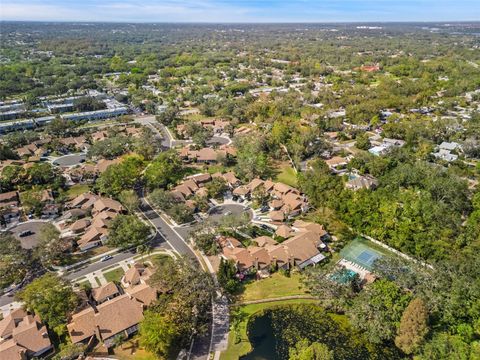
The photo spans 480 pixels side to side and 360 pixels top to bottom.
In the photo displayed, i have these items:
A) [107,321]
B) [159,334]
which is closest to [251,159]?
[107,321]

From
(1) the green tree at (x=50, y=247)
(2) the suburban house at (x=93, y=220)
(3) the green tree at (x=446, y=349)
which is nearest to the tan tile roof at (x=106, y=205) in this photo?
(2) the suburban house at (x=93, y=220)

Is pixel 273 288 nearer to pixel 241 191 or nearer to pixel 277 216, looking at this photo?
pixel 277 216

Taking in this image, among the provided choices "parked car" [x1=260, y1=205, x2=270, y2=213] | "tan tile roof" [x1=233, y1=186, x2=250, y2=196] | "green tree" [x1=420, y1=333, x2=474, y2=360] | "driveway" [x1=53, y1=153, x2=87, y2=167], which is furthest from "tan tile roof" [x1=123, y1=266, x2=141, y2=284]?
"driveway" [x1=53, y1=153, x2=87, y2=167]

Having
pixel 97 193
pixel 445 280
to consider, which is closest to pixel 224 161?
pixel 97 193

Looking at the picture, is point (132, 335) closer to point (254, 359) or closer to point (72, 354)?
point (72, 354)

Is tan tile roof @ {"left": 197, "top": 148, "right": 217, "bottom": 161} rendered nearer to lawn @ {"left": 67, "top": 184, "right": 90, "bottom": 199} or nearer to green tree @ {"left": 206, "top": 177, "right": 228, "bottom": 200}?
green tree @ {"left": 206, "top": 177, "right": 228, "bottom": 200}
